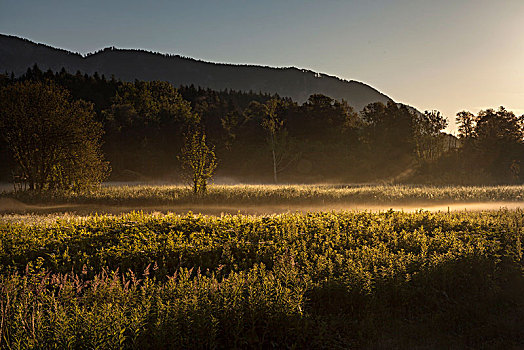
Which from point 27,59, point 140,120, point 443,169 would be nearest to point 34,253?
point 443,169

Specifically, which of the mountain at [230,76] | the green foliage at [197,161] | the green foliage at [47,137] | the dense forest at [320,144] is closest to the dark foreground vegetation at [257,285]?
the green foliage at [197,161]

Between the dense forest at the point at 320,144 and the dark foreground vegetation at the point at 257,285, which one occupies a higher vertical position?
the dense forest at the point at 320,144

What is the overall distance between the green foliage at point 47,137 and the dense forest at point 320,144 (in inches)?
806

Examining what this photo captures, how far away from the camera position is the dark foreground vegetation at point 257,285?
5574mm

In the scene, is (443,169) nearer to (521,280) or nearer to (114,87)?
(521,280)

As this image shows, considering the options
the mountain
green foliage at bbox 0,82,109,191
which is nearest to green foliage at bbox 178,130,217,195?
green foliage at bbox 0,82,109,191

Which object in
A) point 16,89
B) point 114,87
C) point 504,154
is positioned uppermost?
point 114,87

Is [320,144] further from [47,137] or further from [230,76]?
[230,76]

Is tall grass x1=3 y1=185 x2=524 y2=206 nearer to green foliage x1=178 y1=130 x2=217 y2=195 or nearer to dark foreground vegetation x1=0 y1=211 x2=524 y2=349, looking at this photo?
green foliage x1=178 y1=130 x2=217 y2=195

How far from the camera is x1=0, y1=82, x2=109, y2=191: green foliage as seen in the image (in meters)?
26.0

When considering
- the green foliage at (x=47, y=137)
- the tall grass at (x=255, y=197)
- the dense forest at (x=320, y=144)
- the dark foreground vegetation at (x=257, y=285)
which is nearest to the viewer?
the dark foreground vegetation at (x=257, y=285)

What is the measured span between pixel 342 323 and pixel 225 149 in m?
55.1

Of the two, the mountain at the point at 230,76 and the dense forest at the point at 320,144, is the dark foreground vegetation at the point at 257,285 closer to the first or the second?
the dense forest at the point at 320,144

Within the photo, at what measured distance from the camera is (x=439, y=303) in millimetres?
7883
